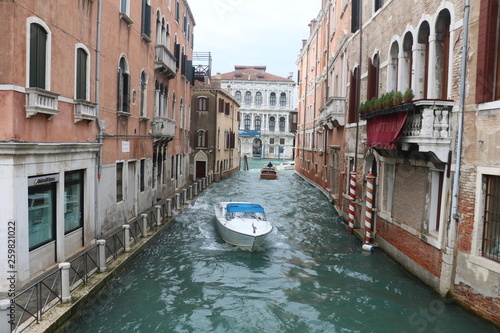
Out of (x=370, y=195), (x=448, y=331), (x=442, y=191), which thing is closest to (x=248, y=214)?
(x=370, y=195)

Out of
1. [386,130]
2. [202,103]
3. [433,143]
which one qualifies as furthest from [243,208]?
[202,103]

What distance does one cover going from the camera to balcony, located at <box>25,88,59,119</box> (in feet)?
25.0

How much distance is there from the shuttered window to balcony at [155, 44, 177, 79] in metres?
7.16

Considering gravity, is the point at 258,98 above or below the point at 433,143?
above

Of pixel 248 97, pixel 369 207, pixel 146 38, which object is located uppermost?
pixel 248 97

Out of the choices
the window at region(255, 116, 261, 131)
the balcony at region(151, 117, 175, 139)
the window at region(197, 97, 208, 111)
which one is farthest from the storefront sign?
the window at region(255, 116, 261, 131)

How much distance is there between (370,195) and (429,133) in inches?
183

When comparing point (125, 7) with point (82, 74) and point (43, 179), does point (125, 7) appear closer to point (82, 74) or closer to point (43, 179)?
point (82, 74)

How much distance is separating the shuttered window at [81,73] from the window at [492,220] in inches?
357

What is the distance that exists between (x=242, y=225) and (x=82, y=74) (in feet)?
20.4

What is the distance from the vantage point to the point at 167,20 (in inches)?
781

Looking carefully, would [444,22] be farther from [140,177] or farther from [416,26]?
[140,177]

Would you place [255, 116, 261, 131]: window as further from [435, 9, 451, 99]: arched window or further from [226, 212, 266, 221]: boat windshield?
[435, 9, 451, 99]: arched window

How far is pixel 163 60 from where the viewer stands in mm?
18000
